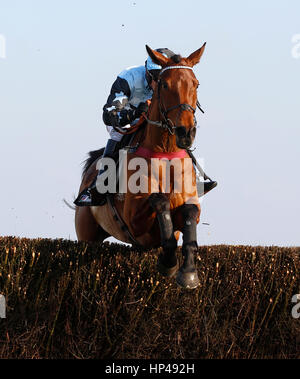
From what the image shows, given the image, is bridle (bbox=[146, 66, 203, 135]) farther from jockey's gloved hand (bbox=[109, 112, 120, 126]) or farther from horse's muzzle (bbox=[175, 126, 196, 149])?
jockey's gloved hand (bbox=[109, 112, 120, 126])

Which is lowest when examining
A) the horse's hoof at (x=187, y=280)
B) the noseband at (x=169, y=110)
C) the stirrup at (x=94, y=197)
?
the horse's hoof at (x=187, y=280)

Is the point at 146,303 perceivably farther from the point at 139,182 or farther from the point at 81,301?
the point at 139,182

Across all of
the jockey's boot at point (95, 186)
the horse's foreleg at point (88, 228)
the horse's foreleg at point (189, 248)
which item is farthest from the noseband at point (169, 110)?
the horse's foreleg at point (88, 228)

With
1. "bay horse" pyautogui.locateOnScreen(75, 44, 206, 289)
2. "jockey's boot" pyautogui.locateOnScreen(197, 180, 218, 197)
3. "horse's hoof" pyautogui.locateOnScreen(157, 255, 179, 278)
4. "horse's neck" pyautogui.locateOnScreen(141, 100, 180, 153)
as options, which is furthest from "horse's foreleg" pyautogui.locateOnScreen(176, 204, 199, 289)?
"jockey's boot" pyautogui.locateOnScreen(197, 180, 218, 197)

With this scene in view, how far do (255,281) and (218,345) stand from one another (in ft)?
3.22

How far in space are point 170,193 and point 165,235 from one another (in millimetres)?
620

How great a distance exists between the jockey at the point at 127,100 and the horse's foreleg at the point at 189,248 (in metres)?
1.47

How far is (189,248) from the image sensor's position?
841cm

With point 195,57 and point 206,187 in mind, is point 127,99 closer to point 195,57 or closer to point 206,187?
point 195,57

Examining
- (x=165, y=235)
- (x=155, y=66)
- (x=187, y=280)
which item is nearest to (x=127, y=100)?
(x=155, y=66)

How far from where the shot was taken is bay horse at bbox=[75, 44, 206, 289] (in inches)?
324

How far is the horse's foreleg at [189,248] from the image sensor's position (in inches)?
326

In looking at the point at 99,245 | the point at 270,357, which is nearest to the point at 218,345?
the point at 270,357

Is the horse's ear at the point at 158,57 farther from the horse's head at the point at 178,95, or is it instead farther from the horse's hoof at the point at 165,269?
the horse's hoof at the point at 165,269
